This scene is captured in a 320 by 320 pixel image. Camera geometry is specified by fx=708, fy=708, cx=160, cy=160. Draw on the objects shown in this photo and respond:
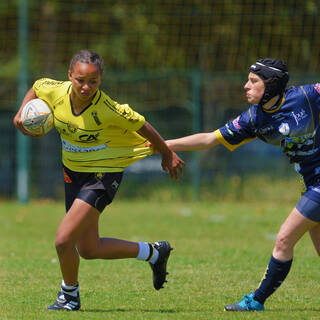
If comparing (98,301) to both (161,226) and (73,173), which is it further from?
(161,226)

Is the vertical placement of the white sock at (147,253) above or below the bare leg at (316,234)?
below

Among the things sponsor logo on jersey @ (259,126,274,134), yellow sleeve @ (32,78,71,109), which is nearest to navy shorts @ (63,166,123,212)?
yellow sleeve @ (32,78,71,109)

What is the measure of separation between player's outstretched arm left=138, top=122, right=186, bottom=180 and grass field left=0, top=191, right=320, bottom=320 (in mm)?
1168

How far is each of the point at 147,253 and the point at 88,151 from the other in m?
1.12

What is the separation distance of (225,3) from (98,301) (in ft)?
43.3

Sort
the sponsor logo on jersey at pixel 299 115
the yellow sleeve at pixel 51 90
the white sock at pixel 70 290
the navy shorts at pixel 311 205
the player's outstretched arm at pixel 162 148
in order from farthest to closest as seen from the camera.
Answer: the yellow sleeve at pixel 51 90
the player's outstretched arm at pixel 162 148
the white sock at pixel 70 290
the sponsor logo on jersey at pixel 299 115
the navy shorts at pixel 311 205

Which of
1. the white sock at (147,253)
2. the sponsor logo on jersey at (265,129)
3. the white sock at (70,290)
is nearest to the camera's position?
the sponsor logo on jersey at (265,129)

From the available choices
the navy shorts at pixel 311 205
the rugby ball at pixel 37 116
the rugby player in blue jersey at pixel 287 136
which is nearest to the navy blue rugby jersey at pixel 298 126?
the rugby player in blue jersey at pixel 287 136

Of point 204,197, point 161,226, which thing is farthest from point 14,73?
point 161,226

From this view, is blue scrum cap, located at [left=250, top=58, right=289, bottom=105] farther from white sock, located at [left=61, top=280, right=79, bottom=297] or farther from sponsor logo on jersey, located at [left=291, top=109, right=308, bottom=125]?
white sock, located at [left=61, top=280, right=79, bottom=297]

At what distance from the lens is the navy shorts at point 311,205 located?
5391mm

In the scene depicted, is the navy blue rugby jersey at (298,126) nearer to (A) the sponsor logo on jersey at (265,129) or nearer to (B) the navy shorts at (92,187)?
(A) the sponsor logo on jersey at (265,129)

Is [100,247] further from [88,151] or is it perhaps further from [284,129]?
[284,129]

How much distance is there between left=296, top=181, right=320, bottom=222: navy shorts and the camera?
17.7ft
